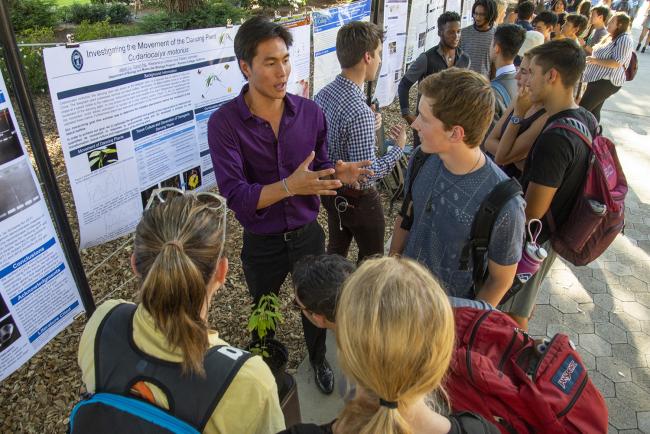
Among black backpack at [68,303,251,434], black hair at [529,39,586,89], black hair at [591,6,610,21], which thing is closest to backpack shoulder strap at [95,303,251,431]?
black backpack at [68,303,251,434]

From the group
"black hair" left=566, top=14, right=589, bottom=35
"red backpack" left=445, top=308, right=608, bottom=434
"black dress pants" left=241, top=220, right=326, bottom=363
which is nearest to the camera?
"red backpack" left=445, top=308, right=608, bottom=434

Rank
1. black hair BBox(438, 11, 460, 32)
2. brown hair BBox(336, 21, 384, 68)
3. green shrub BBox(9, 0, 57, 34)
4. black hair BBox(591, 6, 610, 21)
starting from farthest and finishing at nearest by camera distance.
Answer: green shrub BBox(9, 0, 57, 34), black hair BBox(591, 6, 610, 21), black hair BBox(438, 11, 460, 32), brown hair BBox(336, 21, 384, 68)

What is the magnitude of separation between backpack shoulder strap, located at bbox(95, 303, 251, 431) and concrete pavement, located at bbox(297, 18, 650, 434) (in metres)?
1.82

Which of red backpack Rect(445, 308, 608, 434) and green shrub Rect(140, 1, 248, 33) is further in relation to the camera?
green shrub Rect(140, 1, 248, 33)

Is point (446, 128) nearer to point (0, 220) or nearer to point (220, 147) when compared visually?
point (220, 147)

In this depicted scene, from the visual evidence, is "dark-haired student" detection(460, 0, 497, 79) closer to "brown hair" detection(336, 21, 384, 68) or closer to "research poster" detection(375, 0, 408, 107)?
"research poster" detection(375, 0, 408, 107)

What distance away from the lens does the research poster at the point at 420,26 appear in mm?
7358

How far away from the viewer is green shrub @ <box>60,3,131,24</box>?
46.0 ft

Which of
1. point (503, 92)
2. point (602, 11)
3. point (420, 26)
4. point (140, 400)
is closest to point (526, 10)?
point (420, 26)

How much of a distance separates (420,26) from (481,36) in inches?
95.1

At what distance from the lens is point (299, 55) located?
182 inches

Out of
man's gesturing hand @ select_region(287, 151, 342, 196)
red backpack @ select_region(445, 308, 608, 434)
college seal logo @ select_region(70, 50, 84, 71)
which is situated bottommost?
red backpack @ select_region(445, 308, 608, 434)

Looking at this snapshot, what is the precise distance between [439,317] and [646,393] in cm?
292

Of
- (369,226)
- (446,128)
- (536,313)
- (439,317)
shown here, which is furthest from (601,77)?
(439,317)
